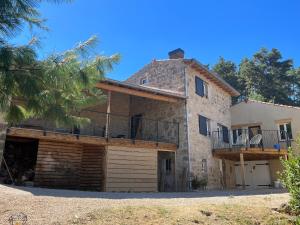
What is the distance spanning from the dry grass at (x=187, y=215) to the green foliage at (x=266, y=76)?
28.7 meters

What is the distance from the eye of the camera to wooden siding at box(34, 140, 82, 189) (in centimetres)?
1266

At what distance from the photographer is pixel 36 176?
1245cm

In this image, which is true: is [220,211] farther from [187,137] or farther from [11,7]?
[187,137]

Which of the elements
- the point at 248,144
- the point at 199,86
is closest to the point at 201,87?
the point at 199,86

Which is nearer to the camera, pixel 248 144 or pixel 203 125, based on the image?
pixel 248 144

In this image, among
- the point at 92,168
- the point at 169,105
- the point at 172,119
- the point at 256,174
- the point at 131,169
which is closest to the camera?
the point at 92,168

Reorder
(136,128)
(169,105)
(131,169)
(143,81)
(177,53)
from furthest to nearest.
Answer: (143,81), (177,53), (136,128), (169,105), (131,169)

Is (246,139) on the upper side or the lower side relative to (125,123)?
lower

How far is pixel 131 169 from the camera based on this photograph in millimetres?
14016

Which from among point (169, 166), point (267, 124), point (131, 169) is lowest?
point (131, 169)

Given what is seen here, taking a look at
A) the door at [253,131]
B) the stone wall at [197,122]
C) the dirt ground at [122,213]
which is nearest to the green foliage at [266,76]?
the door at [253,131]

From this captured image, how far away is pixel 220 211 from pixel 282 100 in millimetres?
31724

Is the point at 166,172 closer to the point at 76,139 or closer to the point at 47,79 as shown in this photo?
the point at 76,139

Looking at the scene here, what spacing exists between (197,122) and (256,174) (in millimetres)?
6881
